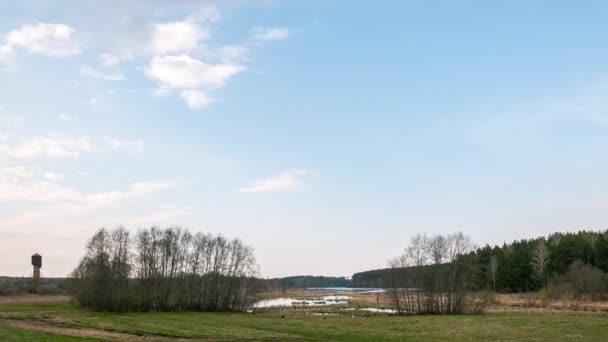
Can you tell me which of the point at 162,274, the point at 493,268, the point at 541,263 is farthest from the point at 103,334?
the point at 493,268

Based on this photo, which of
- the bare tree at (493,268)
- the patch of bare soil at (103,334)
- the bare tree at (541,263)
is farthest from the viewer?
the bare tree at (493,268)

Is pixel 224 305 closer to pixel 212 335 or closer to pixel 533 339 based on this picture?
pixel 212 335

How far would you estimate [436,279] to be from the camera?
3066 inches

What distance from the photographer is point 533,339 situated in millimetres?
36344

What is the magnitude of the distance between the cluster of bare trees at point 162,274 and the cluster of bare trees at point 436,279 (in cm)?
2701

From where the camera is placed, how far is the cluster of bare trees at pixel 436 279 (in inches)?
3017

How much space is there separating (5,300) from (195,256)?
3556 cm

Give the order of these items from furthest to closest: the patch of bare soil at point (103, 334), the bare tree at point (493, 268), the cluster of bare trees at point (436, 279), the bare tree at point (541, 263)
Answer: the bare tree at point (493, 268), the bare tree at point (541, 263), the cluster of bare trees at point (436, 279), the patch of bare soil at point (103, 334)

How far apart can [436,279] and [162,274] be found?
45157 mm

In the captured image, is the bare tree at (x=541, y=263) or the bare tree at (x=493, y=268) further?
the bare tree at (x=493, y=268)

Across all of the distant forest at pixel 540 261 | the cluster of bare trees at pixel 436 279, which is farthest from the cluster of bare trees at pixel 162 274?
the distant forest at pixel 540 261

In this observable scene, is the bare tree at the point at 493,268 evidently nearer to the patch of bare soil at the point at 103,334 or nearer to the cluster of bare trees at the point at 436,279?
the cluster of bare trees at the point at 436,279

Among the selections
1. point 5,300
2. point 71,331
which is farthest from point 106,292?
point 71,331

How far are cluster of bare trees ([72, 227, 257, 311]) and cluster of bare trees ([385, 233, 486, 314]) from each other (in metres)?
27.0
